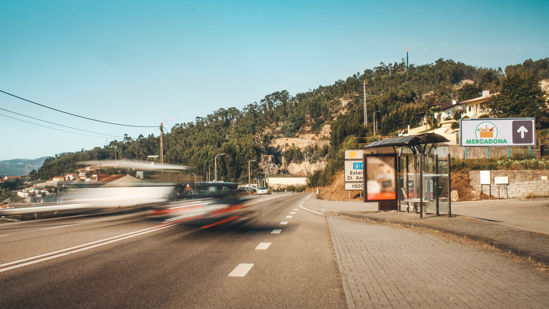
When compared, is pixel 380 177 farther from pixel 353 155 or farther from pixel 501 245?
pixel 501 245

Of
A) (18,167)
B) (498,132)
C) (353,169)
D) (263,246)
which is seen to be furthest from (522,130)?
(18,167)

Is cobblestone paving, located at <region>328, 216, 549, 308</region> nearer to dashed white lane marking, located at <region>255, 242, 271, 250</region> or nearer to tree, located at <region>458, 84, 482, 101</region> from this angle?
dashed white lane marking, located at <region>255, 242, 271, 250</region>

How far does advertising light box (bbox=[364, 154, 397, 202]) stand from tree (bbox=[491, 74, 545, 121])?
52562 mm

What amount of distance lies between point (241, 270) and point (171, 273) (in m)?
1.11

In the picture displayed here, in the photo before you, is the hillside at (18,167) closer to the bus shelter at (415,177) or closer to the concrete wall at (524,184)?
the bus shelter at (415,177)

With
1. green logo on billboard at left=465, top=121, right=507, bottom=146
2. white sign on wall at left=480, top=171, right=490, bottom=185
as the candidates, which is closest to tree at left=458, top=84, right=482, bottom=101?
green logo on billboard at left=465, top=121, right=507, bottom=146

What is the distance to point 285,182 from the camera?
453 ft

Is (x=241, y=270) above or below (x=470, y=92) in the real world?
below

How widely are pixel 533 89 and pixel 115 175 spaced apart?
2460 inches

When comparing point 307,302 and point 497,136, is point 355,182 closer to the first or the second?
point 497,136

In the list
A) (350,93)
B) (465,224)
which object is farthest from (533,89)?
(350,93)

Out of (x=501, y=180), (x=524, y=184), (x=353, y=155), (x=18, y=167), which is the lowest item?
(x=524, y=184)

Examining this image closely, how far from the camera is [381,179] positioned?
58.0 ft

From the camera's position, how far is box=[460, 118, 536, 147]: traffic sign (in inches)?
1232
